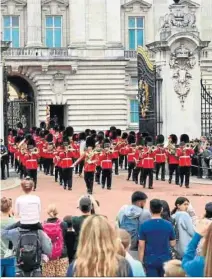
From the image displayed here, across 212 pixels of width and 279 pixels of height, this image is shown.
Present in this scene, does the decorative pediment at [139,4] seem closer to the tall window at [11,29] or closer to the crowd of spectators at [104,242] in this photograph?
the tall window at [11,29]

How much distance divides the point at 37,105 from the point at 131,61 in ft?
14.5

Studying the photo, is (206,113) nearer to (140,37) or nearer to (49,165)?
(49,165)

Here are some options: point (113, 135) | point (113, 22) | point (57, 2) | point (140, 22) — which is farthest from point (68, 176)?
point (140, 22)

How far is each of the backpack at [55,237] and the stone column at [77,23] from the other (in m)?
28.2

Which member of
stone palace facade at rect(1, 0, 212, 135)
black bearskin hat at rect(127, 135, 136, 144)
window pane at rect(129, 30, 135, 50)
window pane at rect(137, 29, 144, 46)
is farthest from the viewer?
window pane at rect(137, 29, 144, 46)

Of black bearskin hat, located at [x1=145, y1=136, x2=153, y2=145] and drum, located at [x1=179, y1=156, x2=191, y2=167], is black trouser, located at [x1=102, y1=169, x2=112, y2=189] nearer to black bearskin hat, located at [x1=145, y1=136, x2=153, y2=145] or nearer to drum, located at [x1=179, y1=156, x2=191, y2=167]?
Answer: drum, located at [x1=179, y1=156, x2=191, y2=167]

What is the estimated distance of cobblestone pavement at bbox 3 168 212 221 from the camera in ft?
49.4

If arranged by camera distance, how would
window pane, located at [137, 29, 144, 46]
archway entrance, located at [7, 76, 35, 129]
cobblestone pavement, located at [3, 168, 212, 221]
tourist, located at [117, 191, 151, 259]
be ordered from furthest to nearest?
1. window pane, located at [137, 29, 144, 46]
2. archway entrance, located at [7, 76, 35, 129]
3. cobblestone pavement, located at [3, 168, 212, 221]
4. tourist, located at [117, 191, 151, 259]

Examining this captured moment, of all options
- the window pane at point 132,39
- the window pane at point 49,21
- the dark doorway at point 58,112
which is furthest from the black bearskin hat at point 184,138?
the window pane at point 49,21

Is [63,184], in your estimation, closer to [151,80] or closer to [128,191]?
[128,191]

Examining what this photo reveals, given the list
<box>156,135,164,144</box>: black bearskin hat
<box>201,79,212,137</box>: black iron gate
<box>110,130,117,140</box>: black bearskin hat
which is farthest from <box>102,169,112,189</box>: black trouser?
<box>110,130,117,140</box>: black bearskin hat

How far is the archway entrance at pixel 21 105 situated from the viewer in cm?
3372

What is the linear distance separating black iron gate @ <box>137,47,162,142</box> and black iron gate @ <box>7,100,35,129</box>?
37.0ft

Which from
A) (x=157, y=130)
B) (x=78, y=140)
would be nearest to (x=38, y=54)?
(x=78, y=140)
